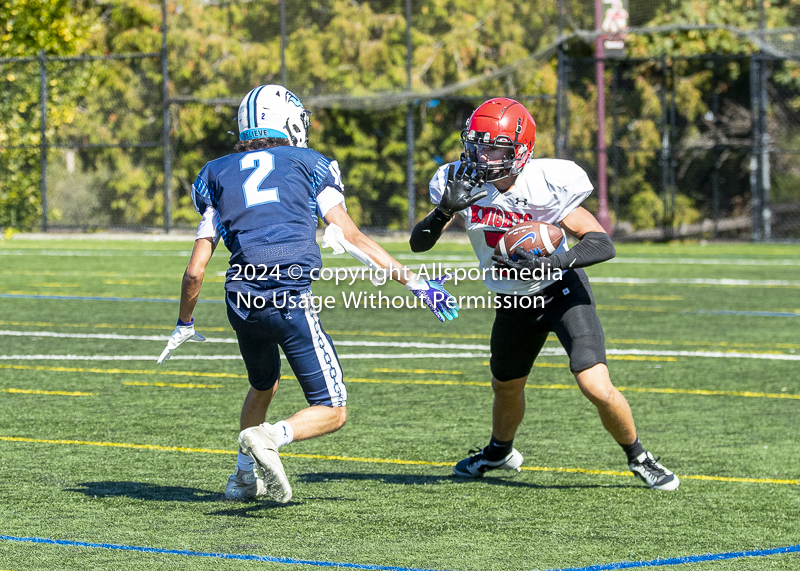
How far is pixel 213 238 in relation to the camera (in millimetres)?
4957

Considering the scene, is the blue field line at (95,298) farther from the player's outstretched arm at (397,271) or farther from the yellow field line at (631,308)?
the player's outstretched arm at (397,271)

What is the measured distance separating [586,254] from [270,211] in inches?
55.4

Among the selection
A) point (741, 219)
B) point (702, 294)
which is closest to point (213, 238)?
point (702, 294)

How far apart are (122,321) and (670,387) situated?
5581 millimetres

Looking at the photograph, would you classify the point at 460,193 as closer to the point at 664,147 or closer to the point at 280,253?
the point at 280,253

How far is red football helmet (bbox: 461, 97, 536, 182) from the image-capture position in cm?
525

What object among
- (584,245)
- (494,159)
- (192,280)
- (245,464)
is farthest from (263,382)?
(584,245)

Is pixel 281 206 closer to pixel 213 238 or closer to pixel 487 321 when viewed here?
pixel 213 238

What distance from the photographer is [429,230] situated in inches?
209

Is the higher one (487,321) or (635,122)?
(635,122)

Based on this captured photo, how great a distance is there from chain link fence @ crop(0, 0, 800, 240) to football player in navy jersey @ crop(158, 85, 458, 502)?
1694 cm

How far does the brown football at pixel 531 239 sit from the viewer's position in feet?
17.2

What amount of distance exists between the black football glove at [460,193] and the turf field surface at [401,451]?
1.30 meters

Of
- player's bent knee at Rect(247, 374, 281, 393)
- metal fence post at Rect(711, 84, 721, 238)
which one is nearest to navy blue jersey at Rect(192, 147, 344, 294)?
player's bent knee at Rect(247, 374, 281, 393)
